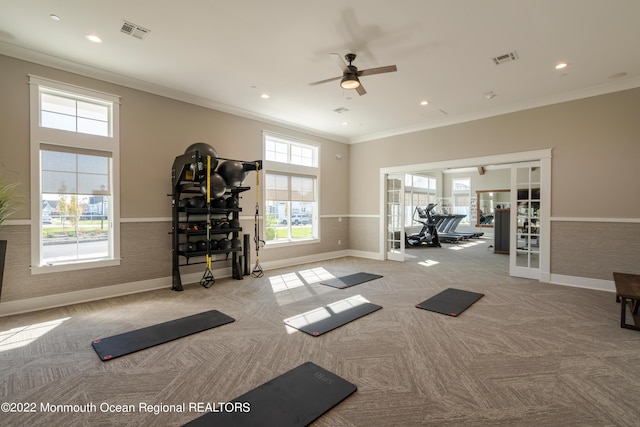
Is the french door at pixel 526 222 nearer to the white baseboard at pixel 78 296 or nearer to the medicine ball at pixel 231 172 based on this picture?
the medicine ball at pixel 231 172

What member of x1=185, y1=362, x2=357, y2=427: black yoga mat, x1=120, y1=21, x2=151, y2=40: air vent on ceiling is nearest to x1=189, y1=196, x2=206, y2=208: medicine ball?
x1=120, y1=21, x2=151, y2=40: air vent on ceiling

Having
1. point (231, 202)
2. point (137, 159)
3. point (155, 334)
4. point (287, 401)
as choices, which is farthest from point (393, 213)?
point (287, 401)

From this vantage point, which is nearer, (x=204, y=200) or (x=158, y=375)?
(x=158, y=375)

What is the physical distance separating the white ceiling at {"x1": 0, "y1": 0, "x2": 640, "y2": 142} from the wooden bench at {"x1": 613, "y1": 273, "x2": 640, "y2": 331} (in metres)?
3.05

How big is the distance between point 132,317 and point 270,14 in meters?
4.05

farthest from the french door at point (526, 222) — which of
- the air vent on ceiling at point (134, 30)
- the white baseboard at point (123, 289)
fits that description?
the air vent on ceiling at point (134, 30)

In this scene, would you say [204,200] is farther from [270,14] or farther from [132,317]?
[270,14]

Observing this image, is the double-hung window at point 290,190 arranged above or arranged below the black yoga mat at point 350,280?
above

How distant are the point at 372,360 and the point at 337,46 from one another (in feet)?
12.2

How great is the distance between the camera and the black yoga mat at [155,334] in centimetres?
291

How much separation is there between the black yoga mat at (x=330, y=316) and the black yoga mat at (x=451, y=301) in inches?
30.8

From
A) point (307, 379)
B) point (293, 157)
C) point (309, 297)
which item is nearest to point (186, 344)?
point (307, 379)

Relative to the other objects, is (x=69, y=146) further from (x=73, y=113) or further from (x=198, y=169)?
(x=198, y=169)

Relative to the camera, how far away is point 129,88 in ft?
15.7
